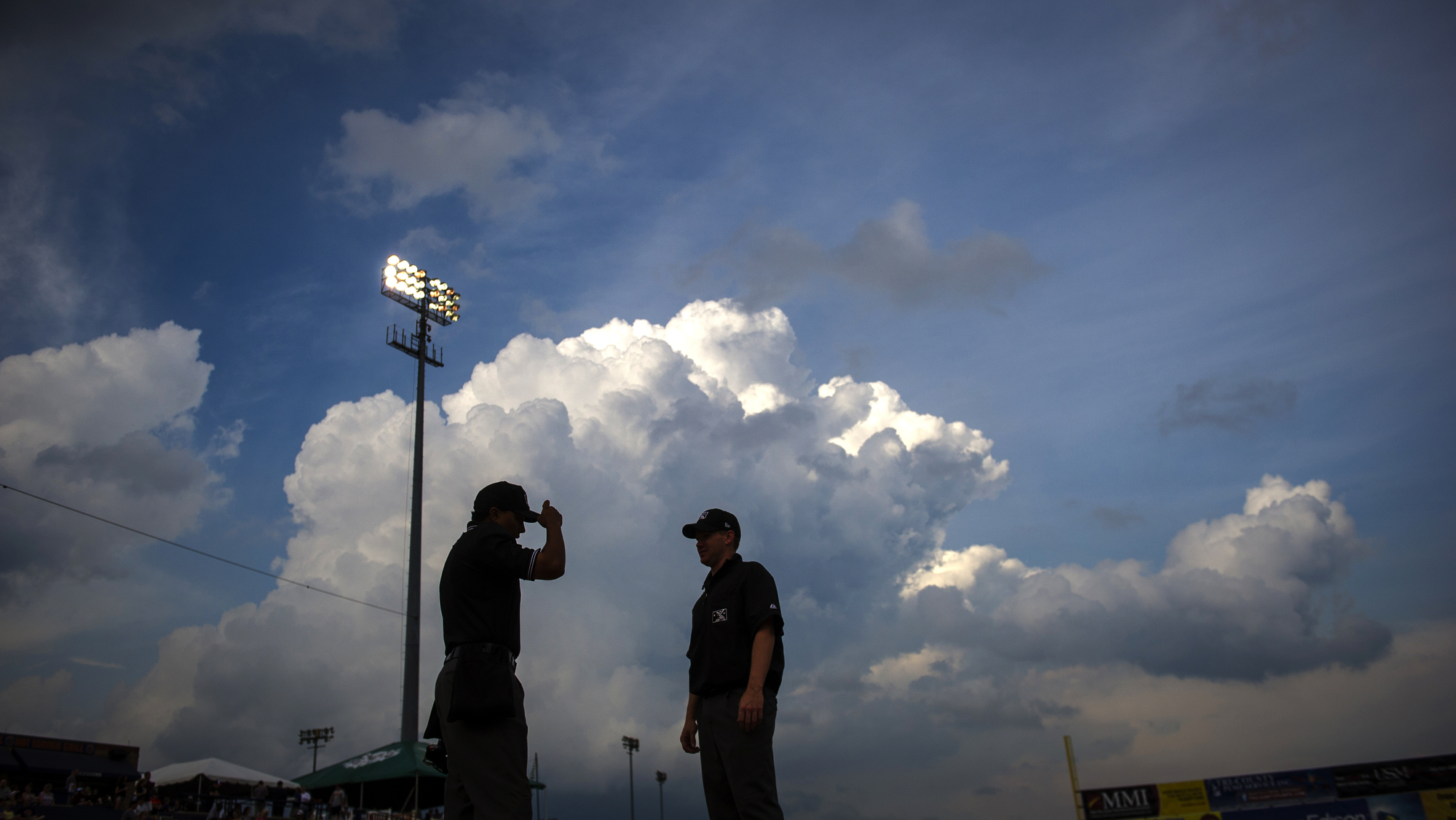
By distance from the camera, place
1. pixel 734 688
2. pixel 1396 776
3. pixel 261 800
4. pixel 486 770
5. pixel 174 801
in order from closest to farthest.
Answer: pixel 486 770
pixel 734 688
pixel 1396 776
pixel 174 801
pixel 261 800

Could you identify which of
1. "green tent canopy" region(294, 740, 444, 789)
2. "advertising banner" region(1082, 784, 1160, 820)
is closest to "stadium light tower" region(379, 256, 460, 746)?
"green tent canopy" region(294, 740, 444, 789)

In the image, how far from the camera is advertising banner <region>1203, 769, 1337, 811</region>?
56.1ft

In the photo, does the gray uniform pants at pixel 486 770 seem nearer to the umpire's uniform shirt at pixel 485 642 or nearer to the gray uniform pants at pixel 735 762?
the umpire's uniform shirt at pixel 485 642

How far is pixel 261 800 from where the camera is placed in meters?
20.2

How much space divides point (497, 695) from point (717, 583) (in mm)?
1347

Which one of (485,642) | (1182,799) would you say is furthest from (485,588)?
(1182,799)

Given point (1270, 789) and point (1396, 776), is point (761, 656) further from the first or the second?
point (1270, 789)

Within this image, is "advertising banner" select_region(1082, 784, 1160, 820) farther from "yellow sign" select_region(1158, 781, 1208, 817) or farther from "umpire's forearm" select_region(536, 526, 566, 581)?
"umpire's forearm" select_region(536, 526, 566, 581)

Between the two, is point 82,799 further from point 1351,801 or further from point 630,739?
point 630,739

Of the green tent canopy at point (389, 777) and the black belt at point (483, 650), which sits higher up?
the black belt at point (483, 650)

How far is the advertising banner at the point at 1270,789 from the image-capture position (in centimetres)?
1711

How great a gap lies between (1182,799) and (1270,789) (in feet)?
6.14

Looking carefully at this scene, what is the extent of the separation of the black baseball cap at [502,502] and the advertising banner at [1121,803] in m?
20.2

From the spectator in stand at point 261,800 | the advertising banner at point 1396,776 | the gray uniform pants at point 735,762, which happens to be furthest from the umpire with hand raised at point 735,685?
the spectator in stand at point 261,800
